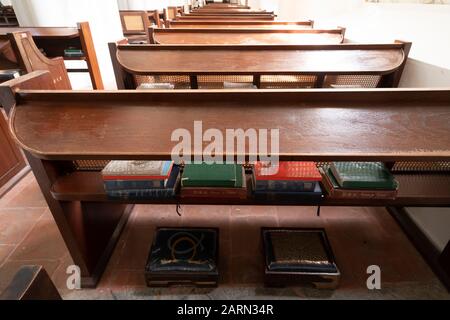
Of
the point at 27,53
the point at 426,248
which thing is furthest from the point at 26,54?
the point at 426,248

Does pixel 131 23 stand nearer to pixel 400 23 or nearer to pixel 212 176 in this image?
pixel 400 23

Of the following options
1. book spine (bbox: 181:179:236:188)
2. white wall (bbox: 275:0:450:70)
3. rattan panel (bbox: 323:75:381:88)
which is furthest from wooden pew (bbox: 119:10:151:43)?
book spine (bbox: 181:179:236:188)

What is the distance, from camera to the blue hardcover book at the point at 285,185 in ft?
3.46

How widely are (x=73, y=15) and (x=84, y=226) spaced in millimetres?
3962

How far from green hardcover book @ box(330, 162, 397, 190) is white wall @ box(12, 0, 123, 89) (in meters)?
4.13

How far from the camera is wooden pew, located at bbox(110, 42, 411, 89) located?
63.3 inches

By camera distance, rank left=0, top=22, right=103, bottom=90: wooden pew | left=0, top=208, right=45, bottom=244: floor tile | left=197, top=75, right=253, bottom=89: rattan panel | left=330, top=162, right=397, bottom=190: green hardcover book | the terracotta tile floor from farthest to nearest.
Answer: left=0, top=22, right=103, bottom=90: wooden pew
left=197, top=75, right=253, bottom=89: rattan panel
left=0, top=208, right=45, bottom=244: floor tile
the terracotta tile floor
left=330, top=162, right=397, bottom=190: green hardcover book

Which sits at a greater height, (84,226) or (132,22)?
(132,22)

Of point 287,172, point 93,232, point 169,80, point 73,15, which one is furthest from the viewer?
point 73,15

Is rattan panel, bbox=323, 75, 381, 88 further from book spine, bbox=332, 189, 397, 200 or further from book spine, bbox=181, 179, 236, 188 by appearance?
book spine, bbox=181, 179, 236, 188

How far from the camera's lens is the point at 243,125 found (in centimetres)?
90

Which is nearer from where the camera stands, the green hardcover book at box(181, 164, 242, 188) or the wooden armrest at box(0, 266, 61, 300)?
the wooden armrest at box(0, 266, 61, 300)

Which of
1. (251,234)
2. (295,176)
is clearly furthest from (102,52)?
(295,176)

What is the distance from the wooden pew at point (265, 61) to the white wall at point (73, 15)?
276 cm
